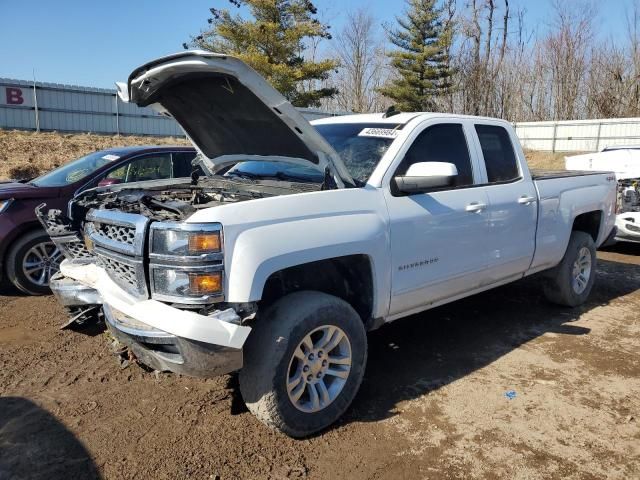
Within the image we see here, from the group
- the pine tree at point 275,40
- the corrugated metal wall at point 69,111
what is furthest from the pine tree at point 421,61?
the corrugated metal wall at point 69,111

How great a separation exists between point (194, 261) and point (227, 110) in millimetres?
1469

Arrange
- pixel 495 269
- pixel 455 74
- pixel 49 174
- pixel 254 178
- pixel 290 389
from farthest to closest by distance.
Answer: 1. pixel 455 74
2. pixel 49 174
3. pixel 495 269
4. pixel 254 178
5. pixel 290 389

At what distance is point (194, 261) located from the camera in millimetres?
2830

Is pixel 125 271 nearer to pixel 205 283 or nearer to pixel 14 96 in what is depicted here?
pixel 205 283

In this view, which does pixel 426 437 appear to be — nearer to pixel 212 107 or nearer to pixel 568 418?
pixel 568 418

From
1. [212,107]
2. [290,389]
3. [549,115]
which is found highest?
[549,115]

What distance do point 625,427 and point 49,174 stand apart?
21.9 feet

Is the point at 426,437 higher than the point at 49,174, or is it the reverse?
the point at 49,174

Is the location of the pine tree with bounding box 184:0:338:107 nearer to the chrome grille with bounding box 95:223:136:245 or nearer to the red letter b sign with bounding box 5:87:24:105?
the red letter b sign with bounding box 5:87:24:105

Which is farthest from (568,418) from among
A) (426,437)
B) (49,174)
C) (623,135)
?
(623,135)

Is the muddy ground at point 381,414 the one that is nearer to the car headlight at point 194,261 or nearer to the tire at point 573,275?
the tire at point 573,275

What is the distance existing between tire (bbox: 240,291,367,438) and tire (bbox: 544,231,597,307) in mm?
3172

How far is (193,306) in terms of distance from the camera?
288cm

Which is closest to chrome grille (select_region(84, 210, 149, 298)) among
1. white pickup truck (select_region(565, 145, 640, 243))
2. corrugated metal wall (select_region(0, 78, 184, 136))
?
white pickup truck (select_region(565, 145, 640, 243))
